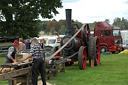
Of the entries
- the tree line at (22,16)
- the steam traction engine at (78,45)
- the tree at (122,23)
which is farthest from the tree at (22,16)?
the tree at (122,23)

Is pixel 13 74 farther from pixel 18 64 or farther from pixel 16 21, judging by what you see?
pixel 16 21

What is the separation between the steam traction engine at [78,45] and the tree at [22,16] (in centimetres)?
1213

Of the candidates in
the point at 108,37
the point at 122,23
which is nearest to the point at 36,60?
the point at 108,37

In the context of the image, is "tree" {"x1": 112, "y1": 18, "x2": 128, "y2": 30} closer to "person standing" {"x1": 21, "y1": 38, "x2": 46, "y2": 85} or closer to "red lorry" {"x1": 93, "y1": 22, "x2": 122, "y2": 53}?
"red lorry" {"x1": 93, "y1": 22, "x2": 122, "y2": 53}

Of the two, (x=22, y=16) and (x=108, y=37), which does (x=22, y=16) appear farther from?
(x=108, y=37)

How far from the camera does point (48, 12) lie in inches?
1051

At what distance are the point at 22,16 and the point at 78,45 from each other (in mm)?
13479

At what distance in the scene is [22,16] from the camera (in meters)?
25.0

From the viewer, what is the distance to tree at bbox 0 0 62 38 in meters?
24.7

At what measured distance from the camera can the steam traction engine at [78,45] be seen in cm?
1205

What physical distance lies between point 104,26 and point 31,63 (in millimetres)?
17927

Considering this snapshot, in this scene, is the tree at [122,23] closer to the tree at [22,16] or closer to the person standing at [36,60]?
the tree at [22,16]

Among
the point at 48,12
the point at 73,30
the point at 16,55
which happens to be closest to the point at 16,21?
the point at 48,12

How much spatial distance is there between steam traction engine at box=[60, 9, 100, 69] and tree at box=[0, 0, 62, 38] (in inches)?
478
